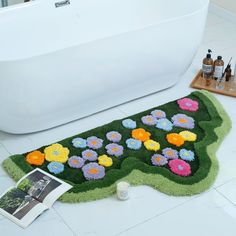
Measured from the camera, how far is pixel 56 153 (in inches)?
113

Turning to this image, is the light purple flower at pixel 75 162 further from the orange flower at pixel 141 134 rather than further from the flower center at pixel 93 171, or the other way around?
the orange flower at pixel 141 134

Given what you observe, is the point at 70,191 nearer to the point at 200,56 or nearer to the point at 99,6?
the point at 99,6

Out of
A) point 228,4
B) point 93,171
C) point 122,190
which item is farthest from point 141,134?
point 228,4

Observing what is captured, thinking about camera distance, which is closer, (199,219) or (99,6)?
(199,219)

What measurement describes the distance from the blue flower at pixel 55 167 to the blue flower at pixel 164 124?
713mm

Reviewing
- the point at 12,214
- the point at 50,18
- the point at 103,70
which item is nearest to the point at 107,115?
the point at 103,70

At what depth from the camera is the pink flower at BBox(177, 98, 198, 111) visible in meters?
3.31

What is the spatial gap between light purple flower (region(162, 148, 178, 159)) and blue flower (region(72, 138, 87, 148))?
485 mm

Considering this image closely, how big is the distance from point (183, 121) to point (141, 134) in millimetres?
323

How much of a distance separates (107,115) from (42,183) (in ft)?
2.62

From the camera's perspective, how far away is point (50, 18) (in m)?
Answer: 3.45

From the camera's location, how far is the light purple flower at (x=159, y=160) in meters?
2.80

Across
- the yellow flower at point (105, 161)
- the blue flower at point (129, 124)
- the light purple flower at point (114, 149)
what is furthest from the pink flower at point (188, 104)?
the yellow flower at point (105, 161)

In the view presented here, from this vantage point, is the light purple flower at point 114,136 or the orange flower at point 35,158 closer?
the orange flower at point 35,158
